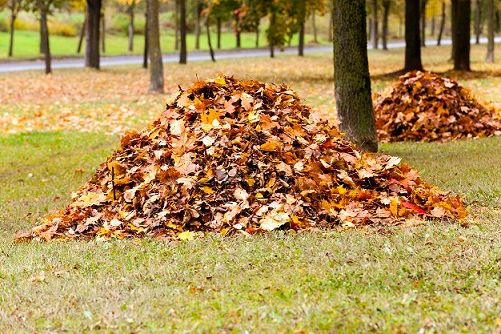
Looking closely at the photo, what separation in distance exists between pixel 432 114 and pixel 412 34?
423 inches

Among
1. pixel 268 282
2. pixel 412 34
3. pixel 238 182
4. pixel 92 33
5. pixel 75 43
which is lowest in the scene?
pixel 268 282

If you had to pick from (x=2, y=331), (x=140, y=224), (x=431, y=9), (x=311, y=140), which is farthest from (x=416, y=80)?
(x=431, y=9)

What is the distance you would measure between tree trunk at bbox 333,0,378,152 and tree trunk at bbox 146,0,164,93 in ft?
36.8

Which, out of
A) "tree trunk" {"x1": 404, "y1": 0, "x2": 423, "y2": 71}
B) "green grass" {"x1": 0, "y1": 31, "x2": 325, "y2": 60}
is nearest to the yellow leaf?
"tree trunk" {"x1": 404, "y1": 0, "x2": 423, "y2": 71}

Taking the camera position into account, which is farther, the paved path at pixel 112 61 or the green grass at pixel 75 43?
the green grass at pixel 75 43

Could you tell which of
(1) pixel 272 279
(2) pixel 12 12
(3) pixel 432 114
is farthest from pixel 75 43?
(1) pixel 272 279

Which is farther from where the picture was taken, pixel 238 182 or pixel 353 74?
pixel 353 74

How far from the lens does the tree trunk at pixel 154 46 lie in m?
21.3

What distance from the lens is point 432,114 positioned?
13.4m

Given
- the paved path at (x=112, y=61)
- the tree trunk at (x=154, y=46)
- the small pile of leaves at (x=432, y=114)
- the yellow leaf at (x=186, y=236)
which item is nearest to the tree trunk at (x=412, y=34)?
→ the tree trunk at (x=154, y=46)

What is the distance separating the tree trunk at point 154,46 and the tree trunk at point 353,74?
36.8 ft

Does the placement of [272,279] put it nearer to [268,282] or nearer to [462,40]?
[268,282]

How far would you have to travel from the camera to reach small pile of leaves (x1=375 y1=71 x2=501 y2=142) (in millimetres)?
13242

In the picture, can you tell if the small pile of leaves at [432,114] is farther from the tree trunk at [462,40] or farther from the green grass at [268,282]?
the tree trunk at [462,40]
